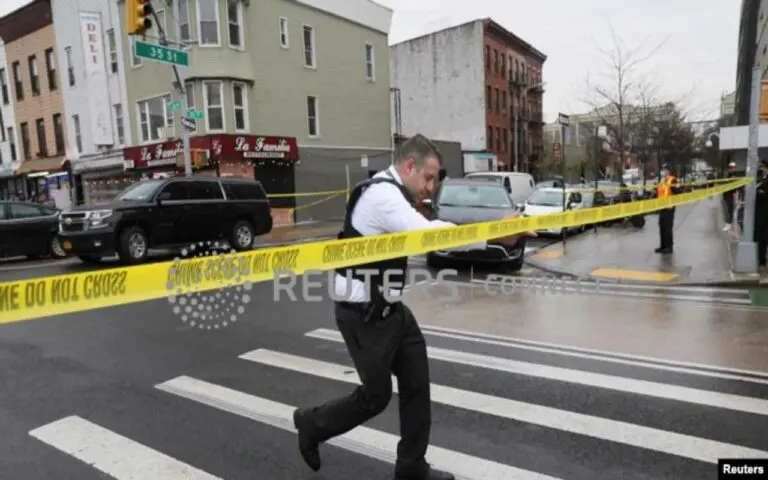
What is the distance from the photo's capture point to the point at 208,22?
23.0m

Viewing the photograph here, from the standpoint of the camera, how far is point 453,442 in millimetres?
3883

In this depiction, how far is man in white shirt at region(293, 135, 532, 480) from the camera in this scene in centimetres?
307

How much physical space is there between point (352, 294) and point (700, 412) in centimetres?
301

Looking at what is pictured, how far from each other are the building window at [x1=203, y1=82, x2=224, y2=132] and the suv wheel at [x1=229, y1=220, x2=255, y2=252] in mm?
9165

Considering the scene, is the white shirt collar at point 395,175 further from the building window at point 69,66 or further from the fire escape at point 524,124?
the fire escape at point 524,124

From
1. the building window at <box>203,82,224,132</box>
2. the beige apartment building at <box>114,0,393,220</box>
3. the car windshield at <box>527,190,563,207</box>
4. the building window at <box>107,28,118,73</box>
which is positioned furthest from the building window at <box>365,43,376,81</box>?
the car windshield at <box>527,190,563,207</box>

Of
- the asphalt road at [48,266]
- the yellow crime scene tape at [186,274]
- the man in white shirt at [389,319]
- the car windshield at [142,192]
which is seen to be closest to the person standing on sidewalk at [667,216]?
the asphalt road at [48,266]

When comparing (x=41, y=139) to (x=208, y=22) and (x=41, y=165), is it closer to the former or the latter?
(x=41, y=165)

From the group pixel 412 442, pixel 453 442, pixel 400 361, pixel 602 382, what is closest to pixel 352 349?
pixel 400 361

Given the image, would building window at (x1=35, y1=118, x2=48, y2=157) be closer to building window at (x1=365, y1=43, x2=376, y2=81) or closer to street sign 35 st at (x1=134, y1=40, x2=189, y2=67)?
building window at (x1=365, y1=43, x2=376, y2=81)

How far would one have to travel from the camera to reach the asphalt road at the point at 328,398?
3.59m

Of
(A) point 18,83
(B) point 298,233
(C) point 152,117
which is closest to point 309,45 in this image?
(C) point 152,117

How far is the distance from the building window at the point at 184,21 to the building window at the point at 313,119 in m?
6.14
